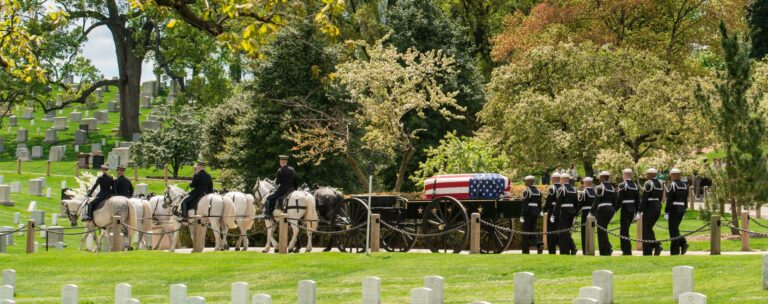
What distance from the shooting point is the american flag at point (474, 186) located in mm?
29625

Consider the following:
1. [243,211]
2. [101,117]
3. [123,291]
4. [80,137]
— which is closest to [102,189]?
[243,211]

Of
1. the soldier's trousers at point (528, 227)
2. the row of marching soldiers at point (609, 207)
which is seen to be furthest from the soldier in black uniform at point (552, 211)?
the soldier's trousers at point (528, 227)

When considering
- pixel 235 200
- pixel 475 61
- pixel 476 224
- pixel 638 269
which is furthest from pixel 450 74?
pixel 638 269

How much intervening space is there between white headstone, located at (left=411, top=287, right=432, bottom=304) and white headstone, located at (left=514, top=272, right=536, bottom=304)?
2304mm

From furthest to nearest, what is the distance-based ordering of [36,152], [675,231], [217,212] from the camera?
[36,152]
[217,212]
[675,231]

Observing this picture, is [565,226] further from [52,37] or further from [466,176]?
[52,37]

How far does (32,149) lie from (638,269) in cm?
5641

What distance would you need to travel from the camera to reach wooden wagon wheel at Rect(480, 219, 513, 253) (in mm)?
29516

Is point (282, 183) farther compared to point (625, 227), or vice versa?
point (282, 183)

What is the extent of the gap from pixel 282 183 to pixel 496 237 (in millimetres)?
5292

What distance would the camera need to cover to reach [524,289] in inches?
699

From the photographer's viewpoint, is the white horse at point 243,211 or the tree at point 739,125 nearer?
the tree at point 739,125

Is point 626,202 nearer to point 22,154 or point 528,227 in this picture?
point 528,227

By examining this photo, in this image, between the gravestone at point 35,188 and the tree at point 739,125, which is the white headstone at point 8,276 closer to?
the tree at point 739,125
